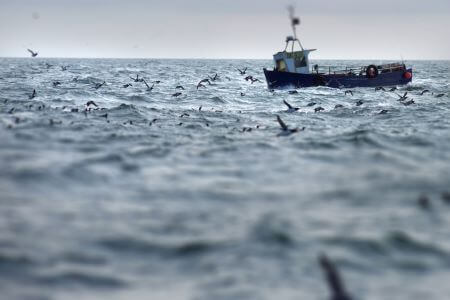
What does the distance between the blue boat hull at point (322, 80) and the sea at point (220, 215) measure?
27701 mm

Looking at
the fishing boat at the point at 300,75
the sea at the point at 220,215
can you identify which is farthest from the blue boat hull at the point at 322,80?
the sea at the point at 220,215

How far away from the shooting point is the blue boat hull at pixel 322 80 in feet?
145

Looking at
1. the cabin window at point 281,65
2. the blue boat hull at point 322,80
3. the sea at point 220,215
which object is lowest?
the sea at point 220,215

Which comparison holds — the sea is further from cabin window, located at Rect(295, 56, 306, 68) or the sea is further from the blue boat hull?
cabin window, located at Rect(295, 56, 306, 68)

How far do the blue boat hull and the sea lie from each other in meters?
27.7

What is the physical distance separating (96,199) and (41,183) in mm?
1692

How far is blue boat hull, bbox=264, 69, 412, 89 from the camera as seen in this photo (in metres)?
44.3

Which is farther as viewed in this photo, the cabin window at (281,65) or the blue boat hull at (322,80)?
the cabin window at (281,65)

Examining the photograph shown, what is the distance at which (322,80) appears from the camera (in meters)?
45.1

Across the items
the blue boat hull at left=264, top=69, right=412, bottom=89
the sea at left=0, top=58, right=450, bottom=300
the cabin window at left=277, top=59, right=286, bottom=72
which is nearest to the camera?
the sea at left=0, top=58, right=450, bottom=300

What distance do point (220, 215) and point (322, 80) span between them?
38.6m

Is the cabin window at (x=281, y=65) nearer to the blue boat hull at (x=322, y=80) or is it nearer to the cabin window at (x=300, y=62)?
the blue boat hull at (x=322, y=80)

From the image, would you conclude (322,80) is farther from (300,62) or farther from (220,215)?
(220,215)

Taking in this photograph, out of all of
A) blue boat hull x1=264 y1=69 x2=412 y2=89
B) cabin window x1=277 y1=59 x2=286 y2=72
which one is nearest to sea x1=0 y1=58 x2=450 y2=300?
blue boat hull x1=264 y1=69 x2=412 y2=89
